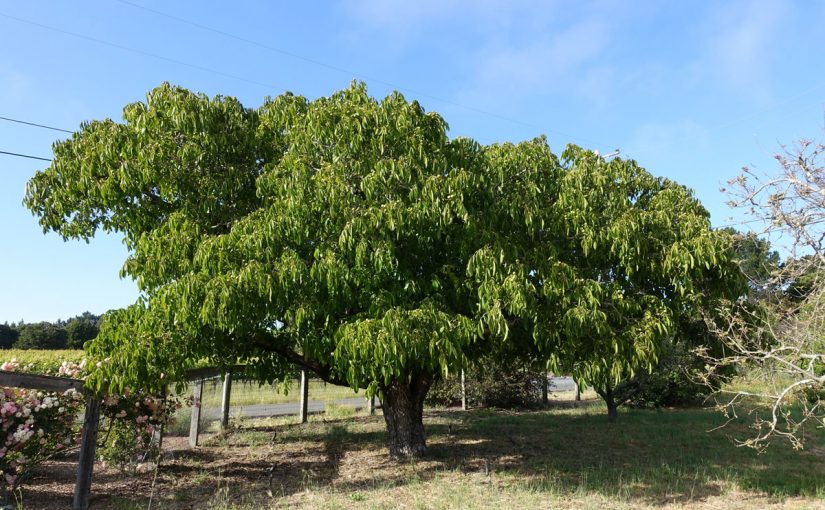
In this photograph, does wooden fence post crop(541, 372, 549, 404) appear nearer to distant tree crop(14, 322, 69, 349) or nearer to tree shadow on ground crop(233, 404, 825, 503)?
tree shadow on ground crop(233, 404, 825, 503)

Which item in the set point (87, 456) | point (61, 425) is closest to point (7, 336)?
point (61, 425)

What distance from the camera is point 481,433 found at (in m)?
12.8

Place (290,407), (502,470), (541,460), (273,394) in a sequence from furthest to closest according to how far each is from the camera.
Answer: (273,394)
(290,407)
(541,460)
(502,470)

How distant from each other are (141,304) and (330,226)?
2610 mm

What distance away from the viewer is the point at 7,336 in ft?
176

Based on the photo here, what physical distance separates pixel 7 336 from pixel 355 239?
198 ft

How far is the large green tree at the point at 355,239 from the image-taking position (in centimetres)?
639

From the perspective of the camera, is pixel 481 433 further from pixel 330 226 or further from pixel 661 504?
pixel 330 226

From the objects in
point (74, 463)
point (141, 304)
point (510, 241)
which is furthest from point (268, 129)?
point (74, 463)

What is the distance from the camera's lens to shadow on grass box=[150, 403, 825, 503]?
7.98 meters

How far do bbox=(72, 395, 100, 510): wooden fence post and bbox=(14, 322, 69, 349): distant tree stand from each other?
51072 millimetres

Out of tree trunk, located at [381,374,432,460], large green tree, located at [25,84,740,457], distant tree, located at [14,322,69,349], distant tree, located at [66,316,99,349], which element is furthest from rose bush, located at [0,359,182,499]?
distant tree, located at [66,316,99,349]

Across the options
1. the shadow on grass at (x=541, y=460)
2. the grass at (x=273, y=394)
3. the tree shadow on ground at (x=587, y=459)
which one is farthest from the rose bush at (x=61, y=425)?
the grass at (x=273, y=394)

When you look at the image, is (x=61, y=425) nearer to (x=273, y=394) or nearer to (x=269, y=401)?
(x=269, y=401)
